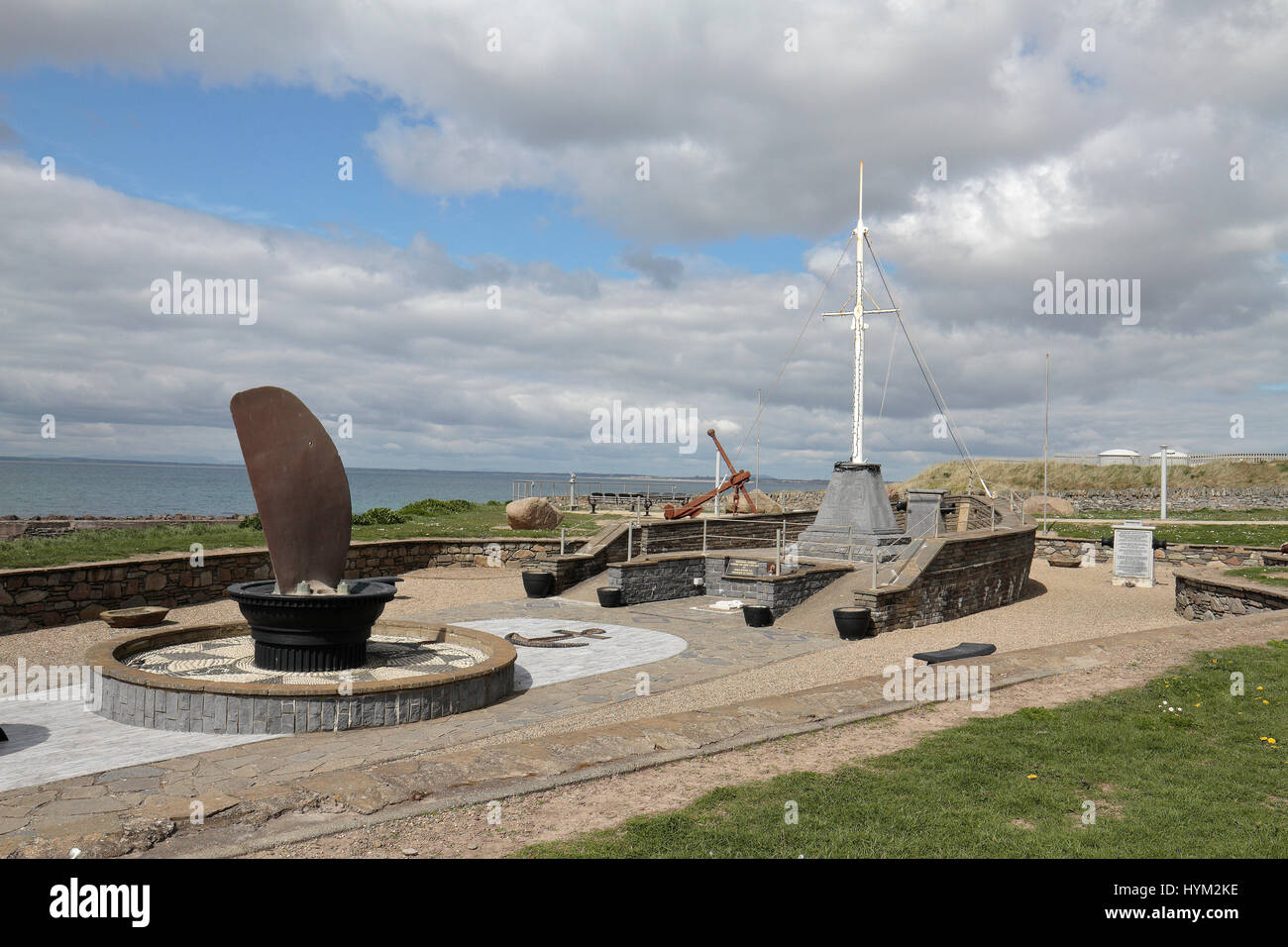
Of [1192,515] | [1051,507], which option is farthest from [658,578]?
[1192,515]

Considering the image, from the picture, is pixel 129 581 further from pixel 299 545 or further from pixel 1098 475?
pixel 1098 475

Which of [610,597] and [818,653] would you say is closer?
[818,653]

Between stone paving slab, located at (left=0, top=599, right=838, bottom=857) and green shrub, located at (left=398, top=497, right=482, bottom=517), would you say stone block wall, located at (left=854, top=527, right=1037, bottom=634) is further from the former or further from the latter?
green shrub, located at (left=398, top=497, right=482, bottom=517)

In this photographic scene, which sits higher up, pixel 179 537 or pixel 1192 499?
pixel 1192 499

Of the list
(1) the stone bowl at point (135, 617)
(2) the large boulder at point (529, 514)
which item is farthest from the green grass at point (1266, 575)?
(1) the stone bowl at point (135, 617)

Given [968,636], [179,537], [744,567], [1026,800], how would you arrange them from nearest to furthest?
[1026,800] → [968,636] → [744,567] → [179,537]

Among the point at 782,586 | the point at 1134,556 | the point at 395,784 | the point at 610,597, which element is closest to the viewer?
the point at 395,784

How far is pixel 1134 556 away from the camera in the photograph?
21234 mm

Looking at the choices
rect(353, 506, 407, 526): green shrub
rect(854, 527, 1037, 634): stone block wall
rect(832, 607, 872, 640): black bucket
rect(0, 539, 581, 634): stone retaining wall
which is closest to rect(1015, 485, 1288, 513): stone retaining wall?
rect(854, 527, 1037, 634): stone block wall

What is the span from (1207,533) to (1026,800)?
88.3 feet

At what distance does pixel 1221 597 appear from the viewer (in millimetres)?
15281

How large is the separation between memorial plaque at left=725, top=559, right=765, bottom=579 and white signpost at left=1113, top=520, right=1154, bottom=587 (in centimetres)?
1066

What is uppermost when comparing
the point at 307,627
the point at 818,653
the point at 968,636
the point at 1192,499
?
the point at 1192,499
